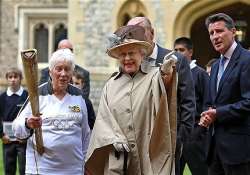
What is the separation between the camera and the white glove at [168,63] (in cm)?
421

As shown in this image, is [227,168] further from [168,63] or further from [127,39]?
[127,39]

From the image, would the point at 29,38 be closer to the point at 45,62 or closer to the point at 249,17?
the point at 45,62

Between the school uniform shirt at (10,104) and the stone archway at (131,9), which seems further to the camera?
the stone archway at (131,9)

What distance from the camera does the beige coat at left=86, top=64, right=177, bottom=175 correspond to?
4.23 m

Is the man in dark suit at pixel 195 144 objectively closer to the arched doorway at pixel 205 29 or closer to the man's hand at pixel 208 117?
the man's hand at pixel 208 117

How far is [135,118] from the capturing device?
14.0ft

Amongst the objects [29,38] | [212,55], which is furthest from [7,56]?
[212,55]

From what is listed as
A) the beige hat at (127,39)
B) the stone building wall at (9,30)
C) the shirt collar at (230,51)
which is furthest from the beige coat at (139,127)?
the stone building wall at (9,30)

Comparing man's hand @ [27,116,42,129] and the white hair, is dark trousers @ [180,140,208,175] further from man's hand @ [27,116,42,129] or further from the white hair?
man's hand @ [27,116,42,129]

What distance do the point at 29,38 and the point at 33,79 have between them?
17173 mm

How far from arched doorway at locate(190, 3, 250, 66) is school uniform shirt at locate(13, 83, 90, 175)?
13.0 meters

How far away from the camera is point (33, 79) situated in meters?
4.77

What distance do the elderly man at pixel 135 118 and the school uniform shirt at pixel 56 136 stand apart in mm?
546

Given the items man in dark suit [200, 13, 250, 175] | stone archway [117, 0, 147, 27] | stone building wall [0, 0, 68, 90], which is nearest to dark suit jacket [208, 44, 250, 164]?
man in dark suit [200, 13, 250, 175]
